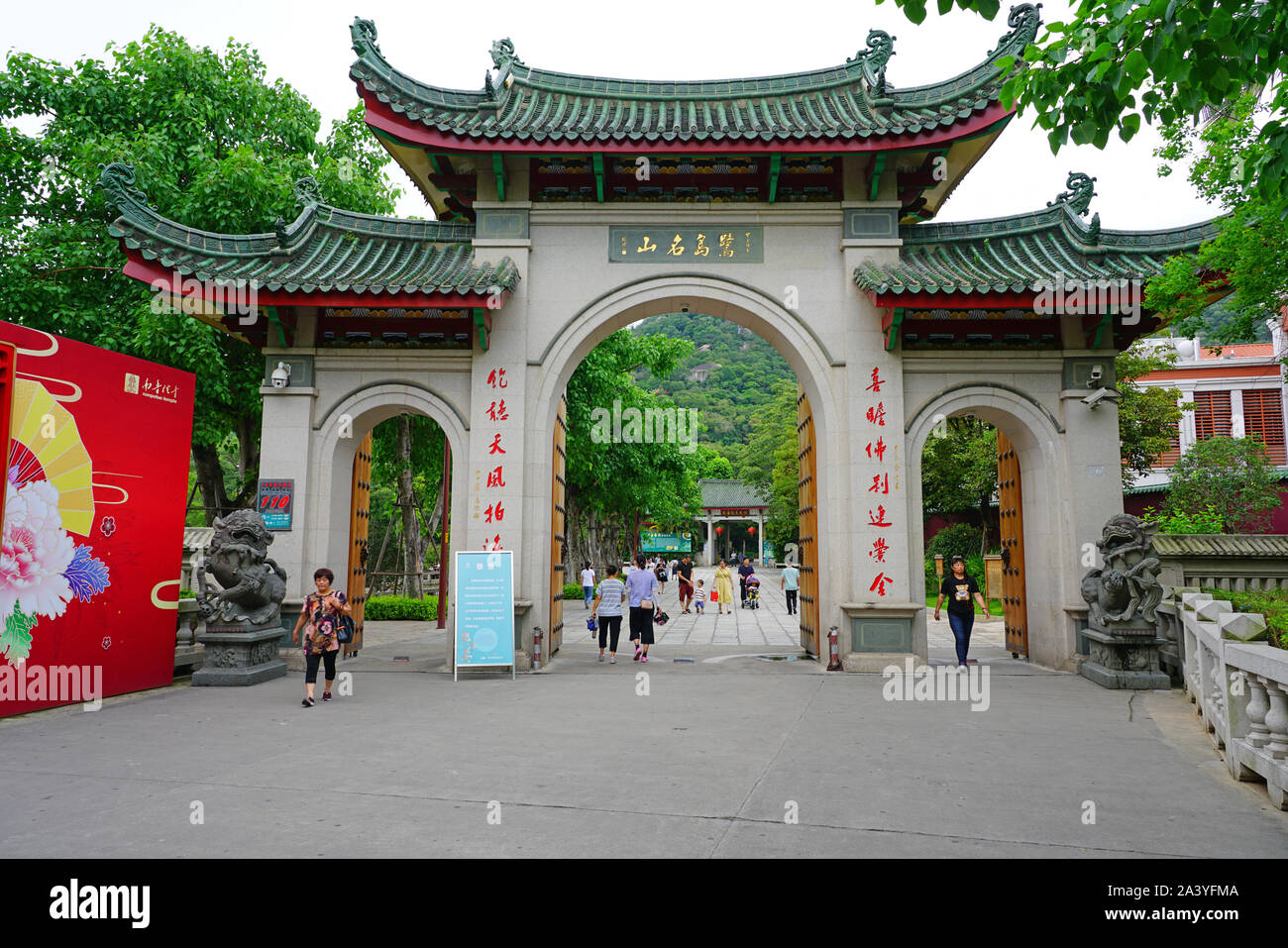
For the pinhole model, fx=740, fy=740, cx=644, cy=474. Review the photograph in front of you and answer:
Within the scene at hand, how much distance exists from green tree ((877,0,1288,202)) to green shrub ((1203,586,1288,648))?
3.24 meters

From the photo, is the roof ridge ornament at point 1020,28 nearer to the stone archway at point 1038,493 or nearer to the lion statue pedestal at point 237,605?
the stone archway at point 1038,493

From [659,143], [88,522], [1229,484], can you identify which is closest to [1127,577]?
[659,143]

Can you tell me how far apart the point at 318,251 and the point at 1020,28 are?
33.7ft

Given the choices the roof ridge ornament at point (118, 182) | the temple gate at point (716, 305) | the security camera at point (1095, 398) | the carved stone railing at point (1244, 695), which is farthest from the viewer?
the security camera at point (1095, 398)

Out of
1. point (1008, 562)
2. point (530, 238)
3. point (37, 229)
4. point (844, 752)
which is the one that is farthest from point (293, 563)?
point (1008, 562)

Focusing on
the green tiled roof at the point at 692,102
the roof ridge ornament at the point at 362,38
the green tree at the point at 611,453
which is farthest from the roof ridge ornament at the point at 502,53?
the green tree at the point at 611,453

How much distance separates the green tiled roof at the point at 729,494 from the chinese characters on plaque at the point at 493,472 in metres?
55.8

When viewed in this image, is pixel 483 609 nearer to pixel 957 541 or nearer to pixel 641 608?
pixel 641 608

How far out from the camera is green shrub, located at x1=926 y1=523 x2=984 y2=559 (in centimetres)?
2773

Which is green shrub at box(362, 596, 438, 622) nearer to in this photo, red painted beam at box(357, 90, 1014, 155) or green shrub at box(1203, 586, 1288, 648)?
red painted beam at box(357, 90, 1014, 155)

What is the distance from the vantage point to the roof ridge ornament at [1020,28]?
385 inches

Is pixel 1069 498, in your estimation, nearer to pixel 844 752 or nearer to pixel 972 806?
pixel 844 752

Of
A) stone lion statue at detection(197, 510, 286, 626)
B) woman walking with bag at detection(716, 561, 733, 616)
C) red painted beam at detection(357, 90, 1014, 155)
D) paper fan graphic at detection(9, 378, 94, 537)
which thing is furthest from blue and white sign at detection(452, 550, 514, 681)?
woman walking with bag at detection(716, 561, 733, 616)

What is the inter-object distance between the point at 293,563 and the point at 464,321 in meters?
4.15
